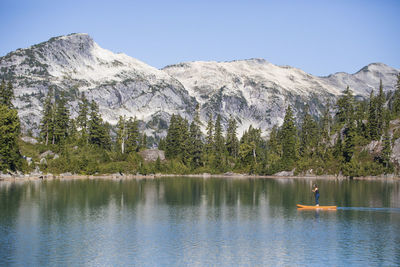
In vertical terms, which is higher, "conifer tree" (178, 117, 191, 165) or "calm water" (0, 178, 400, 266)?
"conifer tree" (178, 117, 191, 165)

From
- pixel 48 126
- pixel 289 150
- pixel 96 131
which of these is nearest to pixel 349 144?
pixel 289 150

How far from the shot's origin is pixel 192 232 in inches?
2110

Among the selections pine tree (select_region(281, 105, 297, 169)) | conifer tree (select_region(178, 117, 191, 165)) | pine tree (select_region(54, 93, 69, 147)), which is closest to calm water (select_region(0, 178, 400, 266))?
pine tree (select_region(54, 93, 69, 147))

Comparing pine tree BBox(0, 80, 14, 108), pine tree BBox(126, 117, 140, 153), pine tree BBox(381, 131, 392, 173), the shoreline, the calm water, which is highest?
pine tree BBox(0, 80, 14, 108)

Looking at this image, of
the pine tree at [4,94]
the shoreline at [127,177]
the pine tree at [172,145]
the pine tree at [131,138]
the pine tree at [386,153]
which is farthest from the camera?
the pine tree at [172,145]

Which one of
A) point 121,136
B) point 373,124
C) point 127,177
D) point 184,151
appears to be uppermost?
point 373,124

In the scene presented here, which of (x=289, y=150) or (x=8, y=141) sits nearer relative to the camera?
(x=8, y=141)

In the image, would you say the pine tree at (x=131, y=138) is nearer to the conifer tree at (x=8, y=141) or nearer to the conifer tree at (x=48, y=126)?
the conifer tree at (x=48, y=126)

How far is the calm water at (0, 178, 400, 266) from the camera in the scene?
1636 inches

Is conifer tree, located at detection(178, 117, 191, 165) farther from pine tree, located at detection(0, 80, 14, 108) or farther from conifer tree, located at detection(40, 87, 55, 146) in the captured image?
pine tree, located at detection(0, 80, 14, 108)

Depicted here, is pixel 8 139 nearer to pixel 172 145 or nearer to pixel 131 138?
pixel 131 138

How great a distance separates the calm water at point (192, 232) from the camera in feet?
136

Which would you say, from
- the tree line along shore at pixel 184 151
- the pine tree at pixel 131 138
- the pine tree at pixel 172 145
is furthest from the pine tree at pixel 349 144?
the pine tree at pixel 131 138

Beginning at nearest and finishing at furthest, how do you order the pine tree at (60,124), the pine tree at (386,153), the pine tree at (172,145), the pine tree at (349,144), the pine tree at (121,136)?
1. the pine tree at (386,153)
2. the pine tree at (60,124)
3. the pine tree at (349,144)
4. the pine tree at (121,136)
5. the pine tree at (172,145)
